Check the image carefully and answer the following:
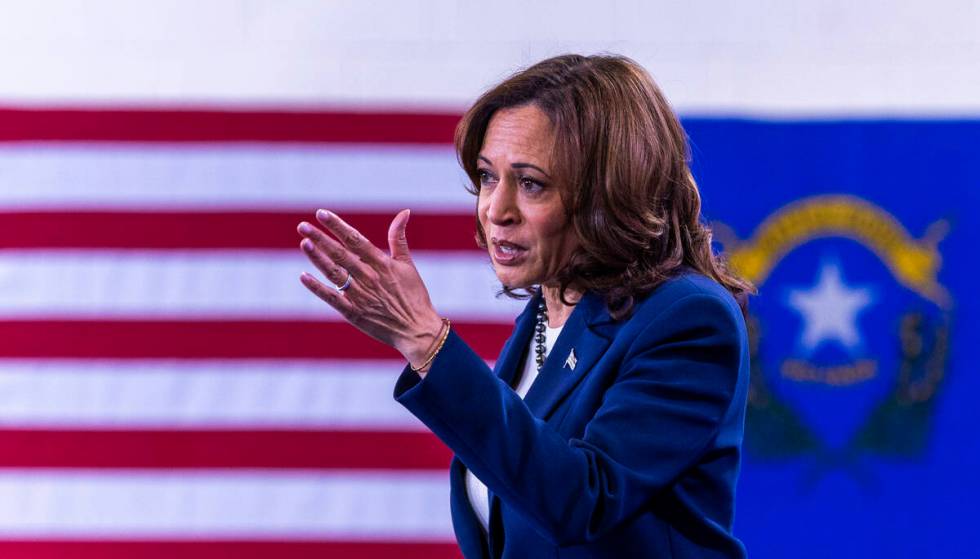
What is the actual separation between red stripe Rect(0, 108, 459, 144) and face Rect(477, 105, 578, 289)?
102 cm

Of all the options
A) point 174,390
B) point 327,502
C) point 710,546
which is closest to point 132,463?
point 174,390

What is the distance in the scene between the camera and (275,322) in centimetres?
211

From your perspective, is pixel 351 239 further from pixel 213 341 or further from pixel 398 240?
pixel 213 341

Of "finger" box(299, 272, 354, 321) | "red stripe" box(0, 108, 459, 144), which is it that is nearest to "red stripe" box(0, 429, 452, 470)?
"red stripe" box(0, 108, 459, 144)

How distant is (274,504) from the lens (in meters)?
2.11

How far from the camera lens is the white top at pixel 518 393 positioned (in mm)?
1153

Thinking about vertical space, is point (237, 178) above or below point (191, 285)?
above

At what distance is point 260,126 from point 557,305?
3.59 feet

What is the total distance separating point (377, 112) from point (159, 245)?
1.58 ft

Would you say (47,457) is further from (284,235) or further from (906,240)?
(906,240)

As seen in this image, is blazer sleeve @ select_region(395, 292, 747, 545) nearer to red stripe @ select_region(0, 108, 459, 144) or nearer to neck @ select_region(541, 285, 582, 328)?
neck @ select_region(541, 285, 582, 328)

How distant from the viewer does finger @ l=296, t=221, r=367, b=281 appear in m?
0.83

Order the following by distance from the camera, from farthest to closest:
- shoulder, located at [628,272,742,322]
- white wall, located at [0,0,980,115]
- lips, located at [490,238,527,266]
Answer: white wall, located at [0,0,980,115] < lips, located at [490,238,527,266] < shoulder, located at [628,272,742,322]

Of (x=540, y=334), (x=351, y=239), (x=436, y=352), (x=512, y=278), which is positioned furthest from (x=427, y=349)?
(x=540, y=334)
